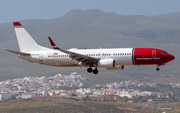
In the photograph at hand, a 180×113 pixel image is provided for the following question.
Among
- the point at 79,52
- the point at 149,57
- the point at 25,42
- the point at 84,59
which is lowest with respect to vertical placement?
the point at 84,59

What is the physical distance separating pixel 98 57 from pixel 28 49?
1617 cm

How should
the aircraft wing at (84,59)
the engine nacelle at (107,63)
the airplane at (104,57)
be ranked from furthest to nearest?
the airplane at (104,57) < the engine nacelle at (107,63) < the aircraft wing at (84,59)

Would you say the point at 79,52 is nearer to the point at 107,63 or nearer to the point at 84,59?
Result: the point at 84,59

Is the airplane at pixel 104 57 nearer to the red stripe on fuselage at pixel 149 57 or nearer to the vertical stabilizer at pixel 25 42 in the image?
the red stripe on fuselage at pixel 149 57

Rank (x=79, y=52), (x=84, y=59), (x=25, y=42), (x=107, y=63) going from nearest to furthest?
(x=107, y=63)
(x=84, y=59)
(x=79, y=52)
(x=25, y=42)

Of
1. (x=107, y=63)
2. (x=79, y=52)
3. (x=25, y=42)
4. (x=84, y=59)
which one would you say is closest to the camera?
(x=107, y=63)

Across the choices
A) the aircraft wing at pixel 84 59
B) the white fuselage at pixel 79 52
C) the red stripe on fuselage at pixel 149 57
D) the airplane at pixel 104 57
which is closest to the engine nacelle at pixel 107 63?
the airplane at pixel 104 57

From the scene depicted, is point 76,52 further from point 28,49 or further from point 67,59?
point 28,49

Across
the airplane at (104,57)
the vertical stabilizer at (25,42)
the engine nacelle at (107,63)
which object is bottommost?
the engine nacelle at (107,63)

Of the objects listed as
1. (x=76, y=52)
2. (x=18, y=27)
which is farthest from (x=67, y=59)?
(x=18, y=27)

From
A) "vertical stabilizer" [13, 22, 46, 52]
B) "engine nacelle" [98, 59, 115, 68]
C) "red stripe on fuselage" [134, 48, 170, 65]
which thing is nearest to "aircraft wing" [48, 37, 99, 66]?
"engine nacelle" [98, 59, 115, 68]

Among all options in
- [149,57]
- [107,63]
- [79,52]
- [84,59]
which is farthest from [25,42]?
[149,57]

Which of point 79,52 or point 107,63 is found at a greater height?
point 79,52

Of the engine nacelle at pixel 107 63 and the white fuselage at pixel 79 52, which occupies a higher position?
the white fuselage at pixel 79 52
